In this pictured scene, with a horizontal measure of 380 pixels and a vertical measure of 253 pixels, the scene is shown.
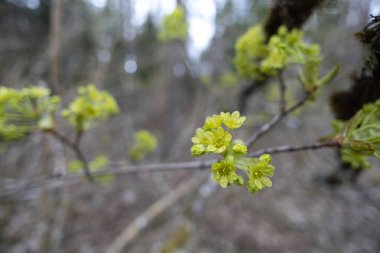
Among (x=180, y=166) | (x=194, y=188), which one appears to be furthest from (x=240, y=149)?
(x=194, y=188)

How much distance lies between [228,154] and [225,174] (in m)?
0.06

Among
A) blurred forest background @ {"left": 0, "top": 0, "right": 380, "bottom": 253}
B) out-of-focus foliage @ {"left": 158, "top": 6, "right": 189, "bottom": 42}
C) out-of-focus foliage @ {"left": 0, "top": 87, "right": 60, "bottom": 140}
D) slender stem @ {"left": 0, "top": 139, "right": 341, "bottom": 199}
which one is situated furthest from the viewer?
blurred forest background @ {"left": 0, "top": 0, "right": 380, "bottom": 253}

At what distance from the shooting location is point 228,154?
33.4 inches

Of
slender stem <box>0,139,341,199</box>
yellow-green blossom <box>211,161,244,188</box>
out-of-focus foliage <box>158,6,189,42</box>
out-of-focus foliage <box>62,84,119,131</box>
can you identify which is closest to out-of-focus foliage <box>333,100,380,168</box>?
slender stem <box>0,139,341,199</box>

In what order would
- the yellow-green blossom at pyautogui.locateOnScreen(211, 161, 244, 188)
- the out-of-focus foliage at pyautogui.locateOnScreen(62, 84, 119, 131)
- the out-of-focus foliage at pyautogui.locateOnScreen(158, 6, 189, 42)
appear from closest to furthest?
the yellow-green blossom at pyautogui.locateOnScreen(211, 161, 244, 188)
the out-of-focus foliage at pyautogui.locateOnScreen(62, 84, 119, 131)
the out-of-focus foliage at pyautogui.locateOnScreen(158, 6, 189, 42)

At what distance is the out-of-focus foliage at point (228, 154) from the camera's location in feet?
2.69

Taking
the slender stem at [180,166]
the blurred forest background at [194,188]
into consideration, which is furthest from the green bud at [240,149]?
the blurred forest background at [194,188]

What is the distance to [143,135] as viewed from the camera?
2.57m

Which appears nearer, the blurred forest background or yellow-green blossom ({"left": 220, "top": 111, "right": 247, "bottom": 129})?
yellow-green blossom ({"left": 220, "top": 111, "right": 247, "bottom": 129})

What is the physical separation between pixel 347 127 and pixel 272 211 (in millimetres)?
4542

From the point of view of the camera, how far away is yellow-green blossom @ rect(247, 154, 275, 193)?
0.82 metres

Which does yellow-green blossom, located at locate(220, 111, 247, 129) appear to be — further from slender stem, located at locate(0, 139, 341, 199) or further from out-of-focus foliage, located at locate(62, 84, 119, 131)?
out-of-focus foliage, located at locate(62, 84, 119, 131)

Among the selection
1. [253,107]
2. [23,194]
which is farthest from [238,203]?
[23,194]

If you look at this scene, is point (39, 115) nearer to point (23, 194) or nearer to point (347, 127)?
point (347, 127)
